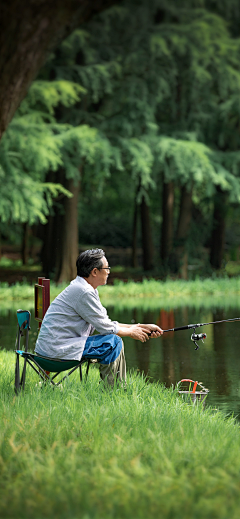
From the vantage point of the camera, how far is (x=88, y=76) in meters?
22.0

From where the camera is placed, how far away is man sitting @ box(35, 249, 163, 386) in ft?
22.5

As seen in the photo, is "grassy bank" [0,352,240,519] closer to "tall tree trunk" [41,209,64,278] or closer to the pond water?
the pond water

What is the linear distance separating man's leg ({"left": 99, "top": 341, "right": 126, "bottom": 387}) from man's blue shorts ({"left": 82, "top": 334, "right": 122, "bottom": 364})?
0.30 feet

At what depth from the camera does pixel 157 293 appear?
23234 millimetres

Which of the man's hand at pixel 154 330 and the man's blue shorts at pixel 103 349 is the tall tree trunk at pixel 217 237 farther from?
the man's blue shorts at pixel 103 349

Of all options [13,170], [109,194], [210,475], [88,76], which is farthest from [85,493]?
[109,194]

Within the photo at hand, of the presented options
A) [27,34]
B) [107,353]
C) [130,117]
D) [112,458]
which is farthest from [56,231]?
[112,458]

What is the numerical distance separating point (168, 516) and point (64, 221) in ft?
64.6

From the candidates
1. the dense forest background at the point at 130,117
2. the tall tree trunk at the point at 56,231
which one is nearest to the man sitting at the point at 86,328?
the dense forest background at the point at 130,117

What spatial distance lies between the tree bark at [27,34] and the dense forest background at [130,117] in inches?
526

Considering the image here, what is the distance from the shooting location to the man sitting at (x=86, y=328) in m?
6.86

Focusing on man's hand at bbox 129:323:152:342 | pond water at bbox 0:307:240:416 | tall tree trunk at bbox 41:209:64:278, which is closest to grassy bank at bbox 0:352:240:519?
A: man's hand at bbox 129:323:152:342

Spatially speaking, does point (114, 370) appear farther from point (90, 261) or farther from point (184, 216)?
point (184, 216)

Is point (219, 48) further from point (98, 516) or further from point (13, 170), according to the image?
point (98, 516)
